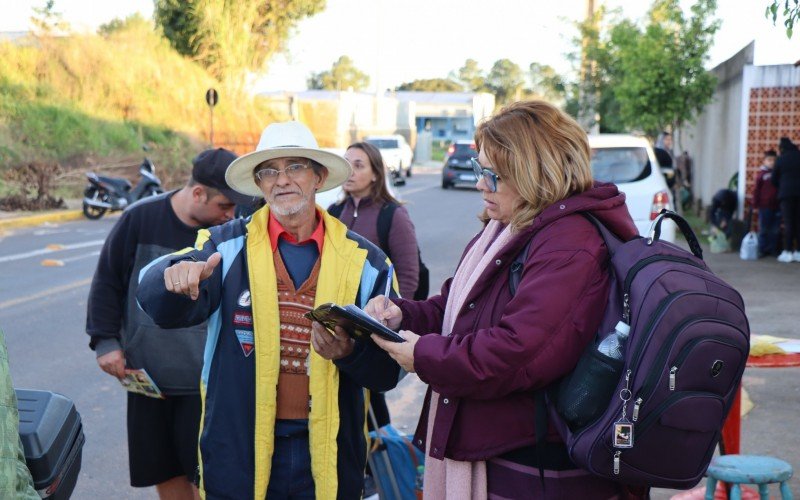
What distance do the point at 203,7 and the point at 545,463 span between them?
37.8m

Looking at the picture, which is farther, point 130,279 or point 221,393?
point 130,279

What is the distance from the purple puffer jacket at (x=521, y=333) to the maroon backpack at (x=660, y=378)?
3.0 inches

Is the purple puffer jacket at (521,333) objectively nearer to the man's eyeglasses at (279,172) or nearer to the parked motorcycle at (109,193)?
the man's eyeglasses at (279,172)

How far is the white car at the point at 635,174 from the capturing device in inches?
487

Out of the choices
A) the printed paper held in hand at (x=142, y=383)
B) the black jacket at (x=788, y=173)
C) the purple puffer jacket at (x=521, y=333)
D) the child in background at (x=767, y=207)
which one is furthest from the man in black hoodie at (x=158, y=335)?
the child in background at (x=767, y=207)

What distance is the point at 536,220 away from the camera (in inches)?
101

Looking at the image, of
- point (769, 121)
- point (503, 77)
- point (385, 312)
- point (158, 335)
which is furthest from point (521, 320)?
point (503, 77)

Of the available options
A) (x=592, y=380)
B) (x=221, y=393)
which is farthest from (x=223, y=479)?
(x=592, y=380)

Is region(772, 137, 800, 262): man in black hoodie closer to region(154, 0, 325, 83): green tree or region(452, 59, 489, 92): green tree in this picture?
region(154, 0, 325, 83): green tree

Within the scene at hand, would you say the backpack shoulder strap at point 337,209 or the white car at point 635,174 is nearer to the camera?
the backpack shoulder strap at point 337,209

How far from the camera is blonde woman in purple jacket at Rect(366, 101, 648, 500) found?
2.45 metres

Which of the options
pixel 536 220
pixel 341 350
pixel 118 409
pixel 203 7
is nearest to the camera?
pixel 536 220

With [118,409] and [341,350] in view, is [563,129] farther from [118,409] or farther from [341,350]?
[118,409]

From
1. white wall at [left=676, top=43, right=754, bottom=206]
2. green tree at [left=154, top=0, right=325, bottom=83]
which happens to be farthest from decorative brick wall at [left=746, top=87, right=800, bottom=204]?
green tree at [left=154, top=0, right=325, bottom=83]
